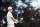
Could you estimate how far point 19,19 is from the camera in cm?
184

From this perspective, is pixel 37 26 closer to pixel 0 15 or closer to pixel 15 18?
pixel 15 18

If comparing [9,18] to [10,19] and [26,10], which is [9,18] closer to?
[10,19]

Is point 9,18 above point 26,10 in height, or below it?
below

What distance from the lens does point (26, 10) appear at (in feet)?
6.07

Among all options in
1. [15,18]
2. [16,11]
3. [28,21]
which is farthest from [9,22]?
[28,21]

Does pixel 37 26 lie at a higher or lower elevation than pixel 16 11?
lower

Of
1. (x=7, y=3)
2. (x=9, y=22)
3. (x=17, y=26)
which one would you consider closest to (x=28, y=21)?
(x=17, y=26)

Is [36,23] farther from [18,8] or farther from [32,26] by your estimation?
[18,8]

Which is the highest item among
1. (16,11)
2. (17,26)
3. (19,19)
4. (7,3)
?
(7,3)

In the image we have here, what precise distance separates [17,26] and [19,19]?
5.8 inches

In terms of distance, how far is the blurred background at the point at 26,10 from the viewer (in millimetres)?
1822

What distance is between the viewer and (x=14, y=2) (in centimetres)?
187

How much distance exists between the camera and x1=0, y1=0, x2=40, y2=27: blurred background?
182 cm

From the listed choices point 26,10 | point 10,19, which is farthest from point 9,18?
point 26,10
